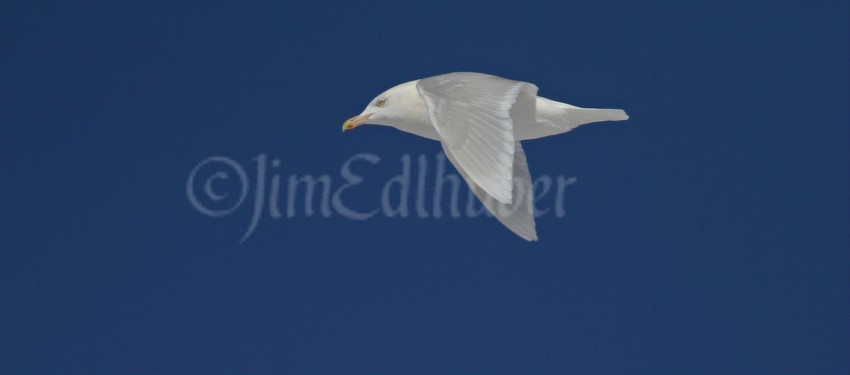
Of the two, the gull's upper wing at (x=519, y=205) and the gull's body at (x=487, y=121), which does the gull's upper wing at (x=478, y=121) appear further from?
the gull's upper wing at (x=519, y=205)

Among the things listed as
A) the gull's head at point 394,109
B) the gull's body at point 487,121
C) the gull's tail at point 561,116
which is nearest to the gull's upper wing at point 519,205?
the gull's body at point 487,121

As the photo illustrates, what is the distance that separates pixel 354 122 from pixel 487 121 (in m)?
1.76

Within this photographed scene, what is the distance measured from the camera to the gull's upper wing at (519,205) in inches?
380

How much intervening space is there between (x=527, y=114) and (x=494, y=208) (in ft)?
3.06

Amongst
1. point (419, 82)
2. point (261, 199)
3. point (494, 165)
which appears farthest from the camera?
point (261, 199)

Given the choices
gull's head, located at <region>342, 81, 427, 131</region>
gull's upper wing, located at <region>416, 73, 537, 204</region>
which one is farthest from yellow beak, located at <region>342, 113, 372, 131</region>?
gull's upper wing, located at <region>416, 73, 537, 204</region>

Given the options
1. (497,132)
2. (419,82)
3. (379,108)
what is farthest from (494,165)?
(379,108)

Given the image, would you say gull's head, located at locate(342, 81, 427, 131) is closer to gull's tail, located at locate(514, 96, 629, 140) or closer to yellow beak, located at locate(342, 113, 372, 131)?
yellow beak, located at locate(342, 113, 372, 131)

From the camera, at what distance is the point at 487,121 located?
8.25 m

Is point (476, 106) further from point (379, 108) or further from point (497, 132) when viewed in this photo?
point (379, 108)

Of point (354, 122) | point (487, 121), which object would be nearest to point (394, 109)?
point (354, 122)

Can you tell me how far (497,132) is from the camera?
8141mm

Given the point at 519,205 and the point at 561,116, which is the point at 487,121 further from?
the point at 519,205

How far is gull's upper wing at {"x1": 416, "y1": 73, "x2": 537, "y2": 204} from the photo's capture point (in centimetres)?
793
